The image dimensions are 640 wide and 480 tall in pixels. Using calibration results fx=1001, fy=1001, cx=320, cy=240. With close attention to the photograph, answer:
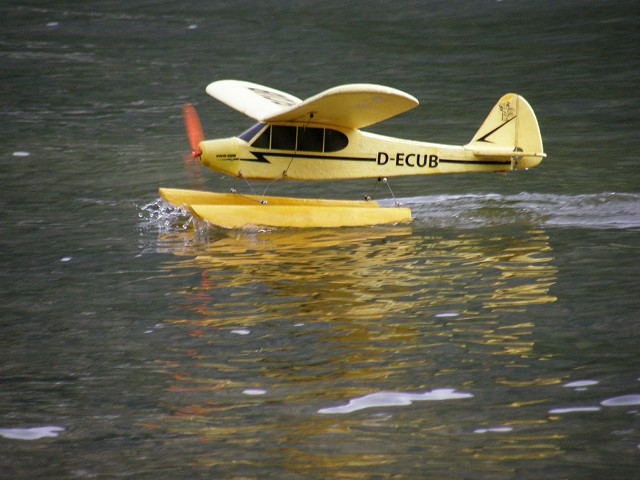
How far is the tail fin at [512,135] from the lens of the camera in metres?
14.5

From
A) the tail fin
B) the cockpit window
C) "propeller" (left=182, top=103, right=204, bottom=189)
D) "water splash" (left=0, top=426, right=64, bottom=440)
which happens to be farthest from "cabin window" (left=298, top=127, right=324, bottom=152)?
"water splash" (left=0, top=426, right=64, bottom=440)

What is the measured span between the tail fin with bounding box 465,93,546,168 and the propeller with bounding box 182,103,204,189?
3909 mm

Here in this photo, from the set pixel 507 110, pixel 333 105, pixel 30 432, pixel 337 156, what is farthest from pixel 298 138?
pixel 30 432

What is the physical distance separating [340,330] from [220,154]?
491cm

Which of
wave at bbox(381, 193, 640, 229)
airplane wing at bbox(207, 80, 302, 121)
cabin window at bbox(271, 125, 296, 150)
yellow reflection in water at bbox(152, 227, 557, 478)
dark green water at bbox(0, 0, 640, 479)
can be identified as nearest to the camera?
dark green water at bbox(0, 0, 640, 479)

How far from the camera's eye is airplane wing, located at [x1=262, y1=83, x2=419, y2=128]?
12.9 meters

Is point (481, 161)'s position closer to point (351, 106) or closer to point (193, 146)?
point (351, 106)

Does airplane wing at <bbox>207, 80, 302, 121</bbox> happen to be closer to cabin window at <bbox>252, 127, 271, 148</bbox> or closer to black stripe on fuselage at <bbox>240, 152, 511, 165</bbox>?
cabin window at <bbox>252, 127, 271, 148</bbox>

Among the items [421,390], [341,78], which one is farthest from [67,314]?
[341,78]

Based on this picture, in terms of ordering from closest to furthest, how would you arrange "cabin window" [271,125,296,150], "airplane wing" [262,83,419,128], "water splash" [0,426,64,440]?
"water splash" [0,426,64,440] < "airplane wing" [262,83,419,128] < "cabin window" [271,125,296,150]

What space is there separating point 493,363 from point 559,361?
23.1 inches

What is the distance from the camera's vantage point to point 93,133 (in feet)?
70.0

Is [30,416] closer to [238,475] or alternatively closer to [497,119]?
[238,475]

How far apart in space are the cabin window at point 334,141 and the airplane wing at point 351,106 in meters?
0.14
